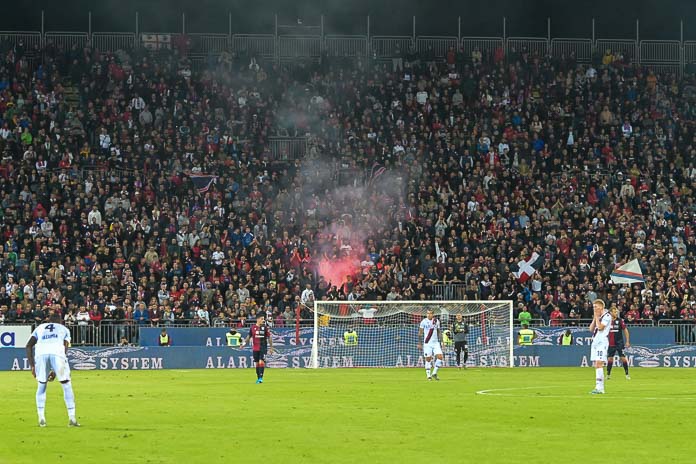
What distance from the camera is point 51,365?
21.4m

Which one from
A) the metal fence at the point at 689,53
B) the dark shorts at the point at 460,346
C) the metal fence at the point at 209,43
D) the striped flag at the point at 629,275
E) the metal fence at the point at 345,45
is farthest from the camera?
the metal fence at the point at 689,53

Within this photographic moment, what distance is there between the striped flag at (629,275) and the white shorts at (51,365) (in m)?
33.0

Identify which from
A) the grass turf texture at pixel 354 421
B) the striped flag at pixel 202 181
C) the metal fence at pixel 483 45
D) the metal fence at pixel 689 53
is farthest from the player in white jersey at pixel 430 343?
the metal fence at pixel 689 53

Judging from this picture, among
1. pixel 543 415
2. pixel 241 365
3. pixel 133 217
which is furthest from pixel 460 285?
pixel 543 415

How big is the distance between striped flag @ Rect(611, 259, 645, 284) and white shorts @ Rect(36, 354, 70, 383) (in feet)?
108

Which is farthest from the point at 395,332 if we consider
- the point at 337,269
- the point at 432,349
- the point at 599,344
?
the point at 599,344

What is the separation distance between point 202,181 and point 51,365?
3407cm

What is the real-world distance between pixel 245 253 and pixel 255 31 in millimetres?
18263

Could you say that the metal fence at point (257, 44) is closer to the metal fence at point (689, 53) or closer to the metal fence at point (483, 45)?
the metal fence at point (483, 45)

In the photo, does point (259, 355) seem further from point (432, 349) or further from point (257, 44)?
point (257, 44)

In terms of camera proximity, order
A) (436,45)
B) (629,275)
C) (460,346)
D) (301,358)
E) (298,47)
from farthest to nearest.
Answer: (436,45), (298,47), (629,275), (301,358), (460,346)

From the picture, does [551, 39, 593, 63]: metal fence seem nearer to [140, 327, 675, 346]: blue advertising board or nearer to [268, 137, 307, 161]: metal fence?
[268, 137, 307, 161]: metal fence

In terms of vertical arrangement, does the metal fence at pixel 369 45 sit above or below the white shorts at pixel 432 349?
above

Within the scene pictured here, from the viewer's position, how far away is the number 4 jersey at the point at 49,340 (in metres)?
21.2
